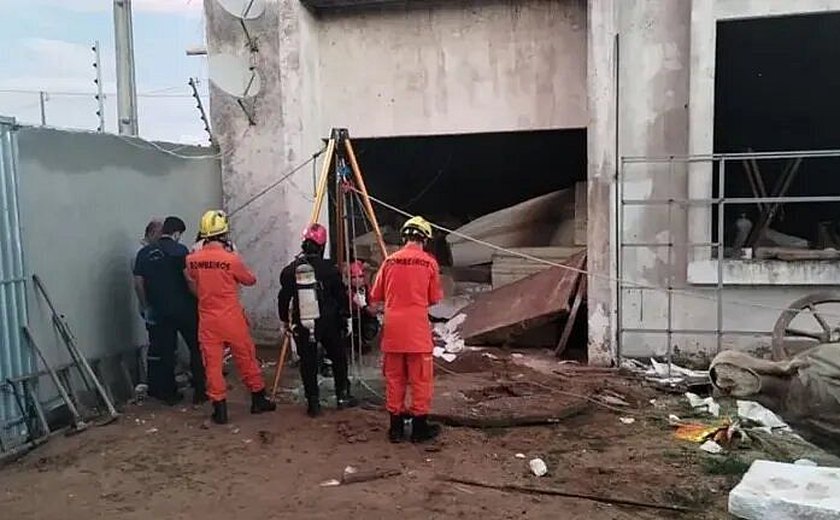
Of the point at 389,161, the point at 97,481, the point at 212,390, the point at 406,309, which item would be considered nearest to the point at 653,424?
the point at 406,309

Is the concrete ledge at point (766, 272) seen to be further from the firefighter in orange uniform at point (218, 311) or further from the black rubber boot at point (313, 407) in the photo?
the firefighter in orange uniform at point (218, 311)

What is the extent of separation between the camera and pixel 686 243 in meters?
8.27

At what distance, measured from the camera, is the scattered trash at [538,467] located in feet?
17.9

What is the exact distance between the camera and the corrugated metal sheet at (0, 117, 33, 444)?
6117mm

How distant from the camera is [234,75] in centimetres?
912

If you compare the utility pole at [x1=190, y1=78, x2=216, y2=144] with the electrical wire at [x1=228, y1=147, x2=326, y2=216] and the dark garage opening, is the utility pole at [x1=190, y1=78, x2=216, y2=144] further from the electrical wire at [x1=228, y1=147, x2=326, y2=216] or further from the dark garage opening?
the dark garage opening

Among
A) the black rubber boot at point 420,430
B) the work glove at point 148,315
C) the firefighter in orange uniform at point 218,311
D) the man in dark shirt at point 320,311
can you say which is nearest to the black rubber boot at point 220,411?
the firefighter in orange uniform at point 218,311

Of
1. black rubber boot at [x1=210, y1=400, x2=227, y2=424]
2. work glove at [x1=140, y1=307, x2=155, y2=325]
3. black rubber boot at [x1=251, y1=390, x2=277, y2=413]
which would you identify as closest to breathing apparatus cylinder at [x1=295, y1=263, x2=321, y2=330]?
black rubber boot at [x1=251, y1=390, x2=277, y2=413]

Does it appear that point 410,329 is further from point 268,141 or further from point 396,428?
point 268,141

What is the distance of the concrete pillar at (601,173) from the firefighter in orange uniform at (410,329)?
9.42ft

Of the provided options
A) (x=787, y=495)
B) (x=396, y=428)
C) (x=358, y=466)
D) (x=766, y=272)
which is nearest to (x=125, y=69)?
(x=396, y=428)

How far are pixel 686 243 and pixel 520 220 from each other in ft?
9.71

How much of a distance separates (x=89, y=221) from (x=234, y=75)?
2.73 metres

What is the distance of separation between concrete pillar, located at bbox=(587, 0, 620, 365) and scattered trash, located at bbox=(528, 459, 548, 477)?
10.2 ft
